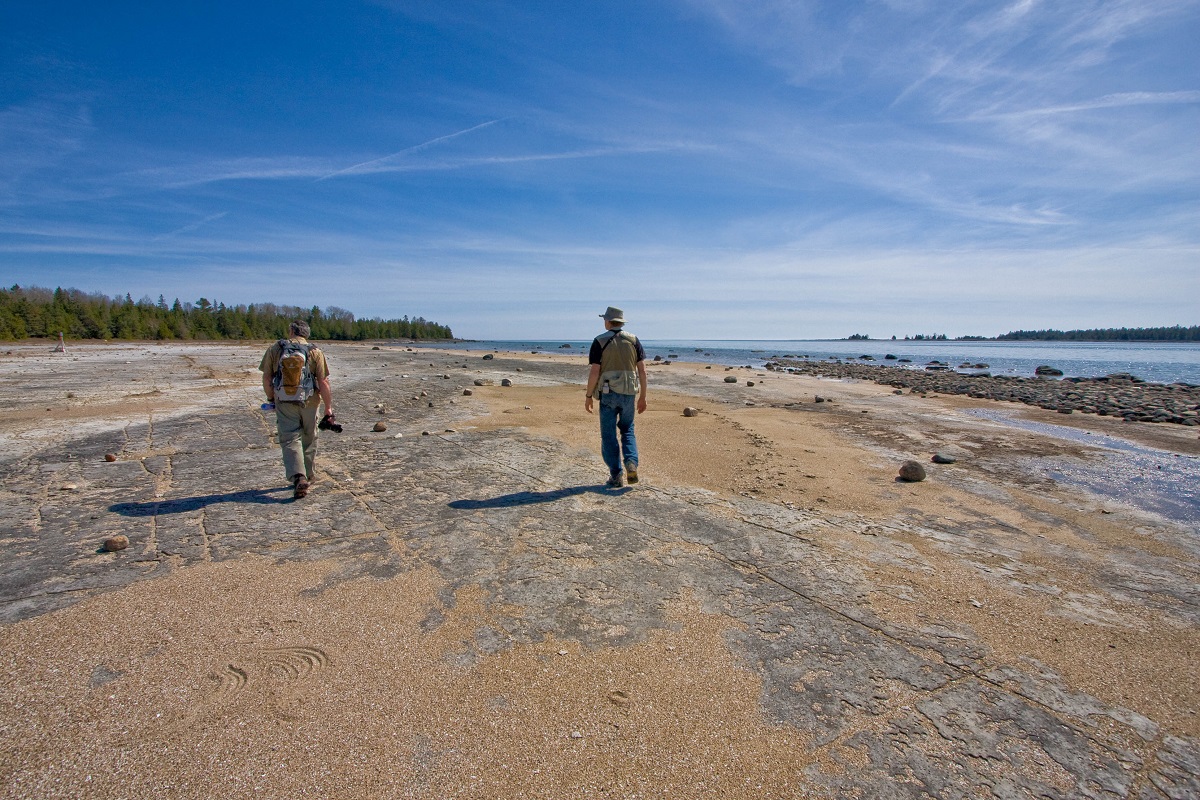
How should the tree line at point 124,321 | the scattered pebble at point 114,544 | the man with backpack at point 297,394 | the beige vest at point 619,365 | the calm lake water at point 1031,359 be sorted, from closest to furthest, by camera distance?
the scattered pebble at point 114,544, the man with backpack at point 297,394, the beige vest at point 619,365, the calm lake water at point 1031,359, the tree line at point 124,321

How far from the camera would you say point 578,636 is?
→ 124 inches

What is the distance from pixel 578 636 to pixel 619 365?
3.62 m

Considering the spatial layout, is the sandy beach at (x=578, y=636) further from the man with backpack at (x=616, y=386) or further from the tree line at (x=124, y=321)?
the tree line at (x=124, y=321)

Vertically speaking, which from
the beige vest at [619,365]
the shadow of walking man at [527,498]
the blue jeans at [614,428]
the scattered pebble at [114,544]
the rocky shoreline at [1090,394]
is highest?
the beige vest at [619,365]

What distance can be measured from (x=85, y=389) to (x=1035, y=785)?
1897 cm

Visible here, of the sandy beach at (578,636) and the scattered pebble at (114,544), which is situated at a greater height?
the scattered pebble at (114,544)

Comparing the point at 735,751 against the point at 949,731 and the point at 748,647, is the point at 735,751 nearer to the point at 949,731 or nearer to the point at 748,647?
the point at 748,647

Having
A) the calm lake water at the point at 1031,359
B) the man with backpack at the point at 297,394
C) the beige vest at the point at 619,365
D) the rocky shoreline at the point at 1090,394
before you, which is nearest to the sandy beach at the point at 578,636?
the man with backpack at the point at 297,394

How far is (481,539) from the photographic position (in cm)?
458

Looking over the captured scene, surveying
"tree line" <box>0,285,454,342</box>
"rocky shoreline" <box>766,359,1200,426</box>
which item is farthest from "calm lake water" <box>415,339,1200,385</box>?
"tree line" <box>0,285,454,342</box>

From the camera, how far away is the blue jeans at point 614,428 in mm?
6273

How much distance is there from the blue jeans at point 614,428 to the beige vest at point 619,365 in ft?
0.35

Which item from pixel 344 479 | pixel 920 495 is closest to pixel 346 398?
pixel 344 479

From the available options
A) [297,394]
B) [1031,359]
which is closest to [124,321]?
[297,394]
